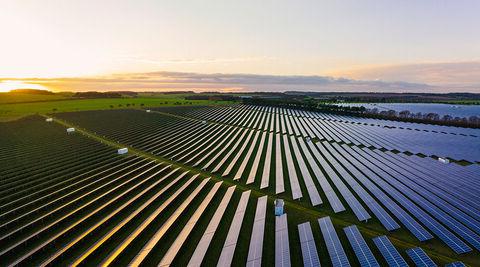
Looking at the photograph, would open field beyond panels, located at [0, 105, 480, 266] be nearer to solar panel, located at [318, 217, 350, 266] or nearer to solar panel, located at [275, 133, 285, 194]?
solar panel, located at [318, 217, 350, 266]

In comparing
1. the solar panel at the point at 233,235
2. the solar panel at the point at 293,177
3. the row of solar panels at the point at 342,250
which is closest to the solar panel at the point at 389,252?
the row of solar panels at the point at 342,250

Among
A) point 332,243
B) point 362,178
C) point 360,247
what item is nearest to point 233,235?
point 332,243

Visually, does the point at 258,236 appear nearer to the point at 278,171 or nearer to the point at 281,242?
the point at 281,242

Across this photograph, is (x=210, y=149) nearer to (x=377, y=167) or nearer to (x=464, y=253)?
(x=377, y=167)

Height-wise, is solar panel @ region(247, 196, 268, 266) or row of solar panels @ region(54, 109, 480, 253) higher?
row of solar panels @ region(54, 109, 480, 253)

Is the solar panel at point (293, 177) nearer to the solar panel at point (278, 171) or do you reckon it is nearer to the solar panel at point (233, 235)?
the solar panel at point (278, 171)

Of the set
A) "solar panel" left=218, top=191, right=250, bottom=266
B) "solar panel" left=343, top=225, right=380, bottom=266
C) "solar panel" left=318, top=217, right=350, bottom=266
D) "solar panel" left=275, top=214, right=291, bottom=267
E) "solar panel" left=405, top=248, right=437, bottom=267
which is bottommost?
"solar panel" left=218, top=191, right=250, bottom=266

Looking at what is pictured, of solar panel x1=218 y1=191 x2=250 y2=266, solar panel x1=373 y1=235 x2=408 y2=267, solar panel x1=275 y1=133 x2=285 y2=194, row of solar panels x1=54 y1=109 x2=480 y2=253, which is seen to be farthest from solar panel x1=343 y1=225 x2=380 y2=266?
solar panel x1=275 y1=133 x2=285 y2=194
